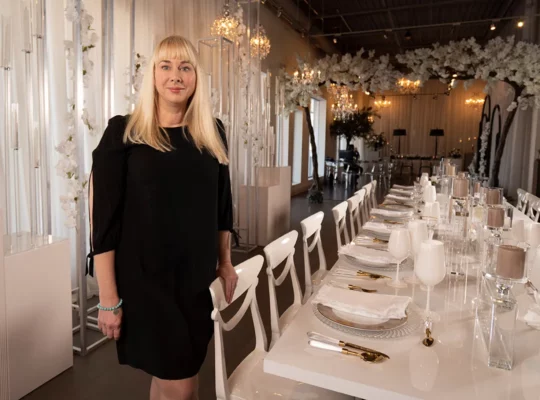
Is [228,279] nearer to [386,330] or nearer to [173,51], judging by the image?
[386,330]

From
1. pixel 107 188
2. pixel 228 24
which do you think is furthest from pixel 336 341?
pixel 228 24

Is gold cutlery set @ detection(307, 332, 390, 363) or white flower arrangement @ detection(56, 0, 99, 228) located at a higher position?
white flower arrangement @ detection(56, 0, 99, 228)

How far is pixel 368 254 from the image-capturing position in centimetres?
221

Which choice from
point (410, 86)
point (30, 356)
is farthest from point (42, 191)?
point (410, 86)

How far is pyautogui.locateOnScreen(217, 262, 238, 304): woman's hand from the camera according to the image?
5.63 ft

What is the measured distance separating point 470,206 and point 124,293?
7.84 feet

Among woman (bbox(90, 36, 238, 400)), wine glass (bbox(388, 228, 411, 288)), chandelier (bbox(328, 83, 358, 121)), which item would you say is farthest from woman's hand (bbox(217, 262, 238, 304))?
chandelier (bbox(328, 83, 358, 121))

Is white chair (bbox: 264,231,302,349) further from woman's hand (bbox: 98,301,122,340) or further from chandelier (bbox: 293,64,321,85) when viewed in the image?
chandelier (bbox: 293,64,321,85)

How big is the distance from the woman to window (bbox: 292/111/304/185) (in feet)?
35.8

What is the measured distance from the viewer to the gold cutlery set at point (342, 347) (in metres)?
1.19

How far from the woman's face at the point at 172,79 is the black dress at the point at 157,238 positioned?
13 centimetres

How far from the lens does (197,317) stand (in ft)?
5.37

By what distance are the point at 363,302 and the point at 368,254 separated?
719mm

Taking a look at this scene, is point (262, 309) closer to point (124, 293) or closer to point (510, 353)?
point (124, 293)
